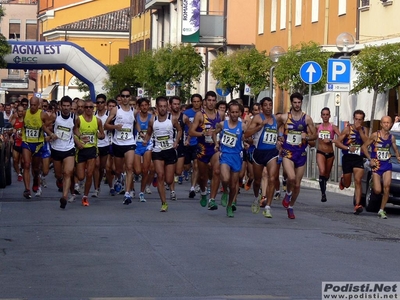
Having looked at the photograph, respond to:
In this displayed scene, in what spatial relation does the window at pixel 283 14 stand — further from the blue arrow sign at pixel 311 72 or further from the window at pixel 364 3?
the blue arrow sign at pixel 311 72

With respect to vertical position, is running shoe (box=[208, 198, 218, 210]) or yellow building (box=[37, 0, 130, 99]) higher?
yellow building (box=[37, 0, 130, 99])

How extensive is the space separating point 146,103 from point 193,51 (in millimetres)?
33159

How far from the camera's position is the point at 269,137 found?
18.1 meters

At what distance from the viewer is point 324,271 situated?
37.8 ft

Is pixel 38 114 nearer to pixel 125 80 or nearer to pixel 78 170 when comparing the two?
pixel 78 170

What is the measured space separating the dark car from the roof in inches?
2897

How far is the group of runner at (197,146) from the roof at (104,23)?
2797 inches

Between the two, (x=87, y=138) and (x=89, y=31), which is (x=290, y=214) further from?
(x=89, y=31)

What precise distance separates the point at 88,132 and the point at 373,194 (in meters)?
5.19

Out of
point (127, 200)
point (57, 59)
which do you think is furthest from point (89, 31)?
point (127, 200)

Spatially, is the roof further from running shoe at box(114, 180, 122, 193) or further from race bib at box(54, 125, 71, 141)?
race bib at box(54, 125, 71, 141)

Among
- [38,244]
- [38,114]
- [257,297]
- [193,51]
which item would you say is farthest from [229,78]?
[257,297]

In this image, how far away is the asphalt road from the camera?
10.4m

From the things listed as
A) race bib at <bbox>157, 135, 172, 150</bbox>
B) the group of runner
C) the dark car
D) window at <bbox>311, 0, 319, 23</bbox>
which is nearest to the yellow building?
window at <bbox>311, 0, 319, 23</bbox>
